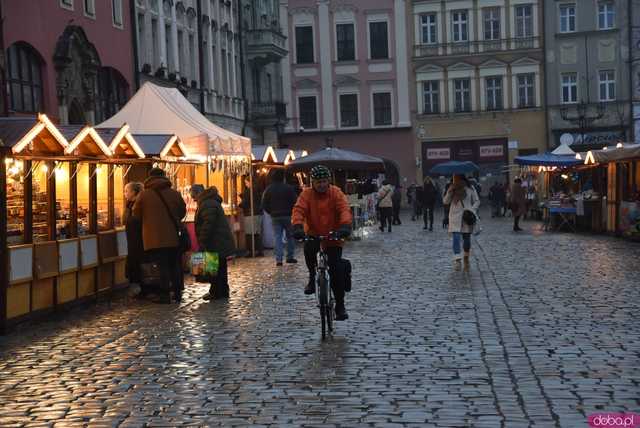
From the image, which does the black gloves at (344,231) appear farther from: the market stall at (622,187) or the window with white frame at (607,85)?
the window with white frame at (607,85)

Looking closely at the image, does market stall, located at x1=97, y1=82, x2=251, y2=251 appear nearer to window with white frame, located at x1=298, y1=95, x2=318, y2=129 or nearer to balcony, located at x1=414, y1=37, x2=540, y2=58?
balcony, located at x1=414, y1=37, x2=540, y2=58

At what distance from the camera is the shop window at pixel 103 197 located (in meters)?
17.0

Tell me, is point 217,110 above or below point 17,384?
above

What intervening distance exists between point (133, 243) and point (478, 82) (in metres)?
48.8

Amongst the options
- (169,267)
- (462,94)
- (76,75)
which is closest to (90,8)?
(76,75)

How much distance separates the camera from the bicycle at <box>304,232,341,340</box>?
11297mm

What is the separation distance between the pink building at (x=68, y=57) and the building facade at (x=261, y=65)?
706 inches

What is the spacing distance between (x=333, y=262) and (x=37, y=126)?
405 cm

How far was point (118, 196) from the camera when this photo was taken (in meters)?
18.0

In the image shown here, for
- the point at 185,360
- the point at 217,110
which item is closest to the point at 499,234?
the point at 217,110

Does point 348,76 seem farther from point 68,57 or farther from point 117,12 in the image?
point 68,57

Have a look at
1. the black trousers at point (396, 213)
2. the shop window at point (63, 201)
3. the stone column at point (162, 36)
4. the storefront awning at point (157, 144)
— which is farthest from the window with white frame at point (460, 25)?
the shop window at point (63, 201)

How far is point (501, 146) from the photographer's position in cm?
A: 6316

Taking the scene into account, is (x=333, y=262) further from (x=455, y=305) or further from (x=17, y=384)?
(x=17, y=384)
